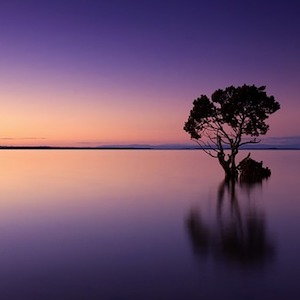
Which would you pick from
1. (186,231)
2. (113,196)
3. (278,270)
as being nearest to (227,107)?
(113,196)

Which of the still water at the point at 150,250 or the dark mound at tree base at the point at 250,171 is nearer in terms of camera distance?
the still water at the point at 150,250

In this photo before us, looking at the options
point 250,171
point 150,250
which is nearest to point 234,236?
point 150,250

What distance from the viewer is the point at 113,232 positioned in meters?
16.1

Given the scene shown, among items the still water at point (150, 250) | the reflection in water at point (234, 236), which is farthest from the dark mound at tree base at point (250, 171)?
the reflection in water at point (234, 236)

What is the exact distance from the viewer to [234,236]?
14.9m

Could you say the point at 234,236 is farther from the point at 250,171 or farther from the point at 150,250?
the point at 250,171

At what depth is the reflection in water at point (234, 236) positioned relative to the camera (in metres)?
11.8

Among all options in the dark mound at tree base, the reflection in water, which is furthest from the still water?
the dark mound at tree base

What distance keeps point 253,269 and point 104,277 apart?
4.27 m

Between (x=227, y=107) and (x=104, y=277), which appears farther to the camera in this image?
(x=227, y=107)

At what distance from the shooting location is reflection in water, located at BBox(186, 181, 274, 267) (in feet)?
38.7

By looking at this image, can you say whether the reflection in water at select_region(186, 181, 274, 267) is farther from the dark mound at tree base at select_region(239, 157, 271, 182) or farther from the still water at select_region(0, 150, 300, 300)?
the dark mound at tree base at select_region(239, 157, 271, 182)

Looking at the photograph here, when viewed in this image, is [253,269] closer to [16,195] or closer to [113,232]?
[113,232]

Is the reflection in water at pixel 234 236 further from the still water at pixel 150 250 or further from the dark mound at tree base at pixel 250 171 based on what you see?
the dark mound at tree base at pixel 250 171
